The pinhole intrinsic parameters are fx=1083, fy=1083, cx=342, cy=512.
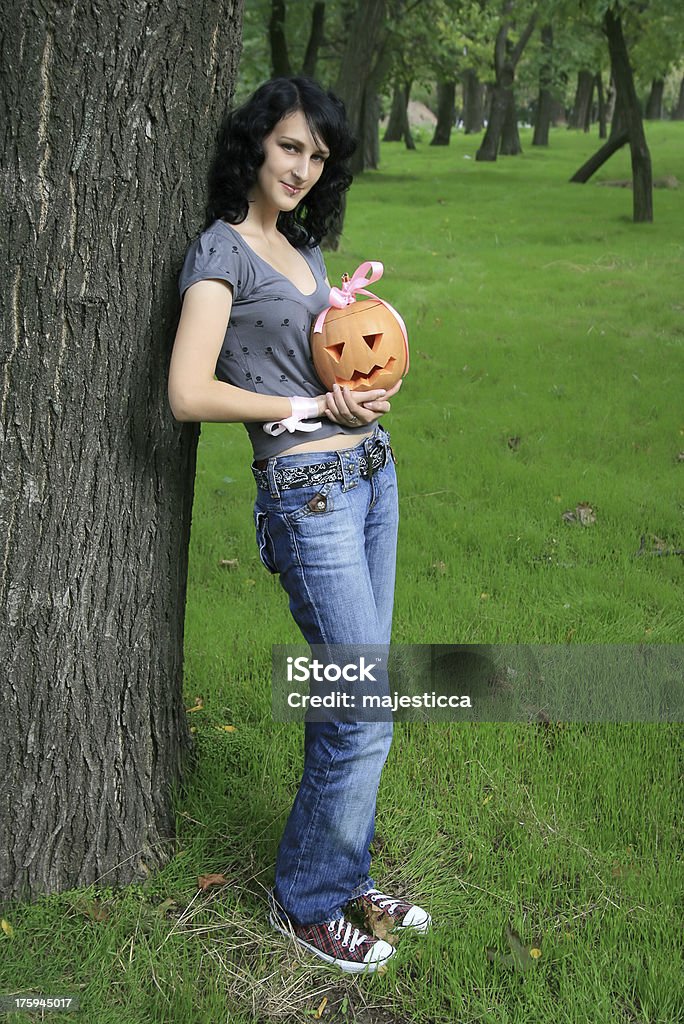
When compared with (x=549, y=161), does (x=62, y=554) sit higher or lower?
lower

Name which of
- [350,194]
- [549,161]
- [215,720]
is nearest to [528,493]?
[215,720]

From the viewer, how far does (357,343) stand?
9.00ft

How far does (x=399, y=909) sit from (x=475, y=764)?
Answer: 824 mm

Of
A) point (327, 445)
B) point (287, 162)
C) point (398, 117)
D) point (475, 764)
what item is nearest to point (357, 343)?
point (327, 445)

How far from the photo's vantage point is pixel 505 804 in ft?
11.8

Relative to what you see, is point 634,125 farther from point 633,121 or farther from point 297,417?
point 297,417

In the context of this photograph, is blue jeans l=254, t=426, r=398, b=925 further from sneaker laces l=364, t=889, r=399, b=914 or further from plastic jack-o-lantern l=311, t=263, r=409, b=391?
plastic jack-o-lantern l=311, t=263, r=409, b=391

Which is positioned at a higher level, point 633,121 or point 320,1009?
point 633,121

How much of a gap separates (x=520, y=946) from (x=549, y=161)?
27.9 metres

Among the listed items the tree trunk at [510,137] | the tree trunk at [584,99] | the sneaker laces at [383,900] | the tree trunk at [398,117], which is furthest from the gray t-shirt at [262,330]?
the tree trunk at [584,99]

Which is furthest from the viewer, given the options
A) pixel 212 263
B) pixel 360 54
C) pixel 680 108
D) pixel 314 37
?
pixel 680 108

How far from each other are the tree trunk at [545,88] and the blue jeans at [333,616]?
30.2m

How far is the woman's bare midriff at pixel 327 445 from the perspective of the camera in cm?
277

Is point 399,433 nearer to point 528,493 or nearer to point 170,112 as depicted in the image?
point 528,493
